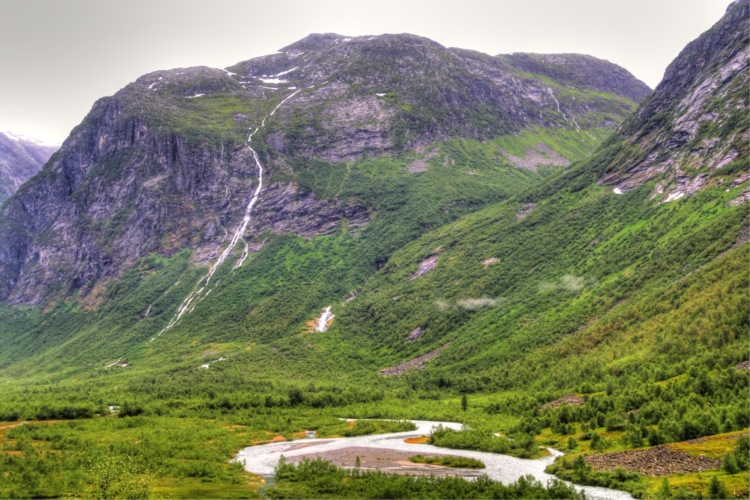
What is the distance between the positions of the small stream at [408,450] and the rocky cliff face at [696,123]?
3565 inches

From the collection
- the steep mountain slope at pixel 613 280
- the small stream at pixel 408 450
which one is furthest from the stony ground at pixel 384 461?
the steep mountain slope at pixel 613 280

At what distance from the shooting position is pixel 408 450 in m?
61.0

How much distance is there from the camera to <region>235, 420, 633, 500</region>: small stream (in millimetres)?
46594

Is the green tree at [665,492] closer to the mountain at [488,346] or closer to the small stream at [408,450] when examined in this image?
the mountain at [488,346]

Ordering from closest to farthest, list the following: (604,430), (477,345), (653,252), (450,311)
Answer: (604,430), (653,252), (477,345), (450,311)

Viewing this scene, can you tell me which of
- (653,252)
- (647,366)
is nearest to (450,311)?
(653,252)

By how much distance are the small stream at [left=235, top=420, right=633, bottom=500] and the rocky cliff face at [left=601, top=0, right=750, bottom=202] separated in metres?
90.6

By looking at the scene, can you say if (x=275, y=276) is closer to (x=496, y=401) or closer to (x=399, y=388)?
(x=399, y=388)

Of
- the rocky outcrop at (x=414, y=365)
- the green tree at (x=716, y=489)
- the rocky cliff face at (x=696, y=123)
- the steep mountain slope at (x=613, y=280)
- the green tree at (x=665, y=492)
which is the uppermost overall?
the rocky cliff face at (x=696, y=123)

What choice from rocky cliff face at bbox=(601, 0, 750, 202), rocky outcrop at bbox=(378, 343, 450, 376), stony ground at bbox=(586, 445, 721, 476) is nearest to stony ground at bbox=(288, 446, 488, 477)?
stony ground at bbox=(586, 445, 721, 476)

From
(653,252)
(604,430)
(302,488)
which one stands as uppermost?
(653,252)

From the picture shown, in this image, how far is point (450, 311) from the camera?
140 m

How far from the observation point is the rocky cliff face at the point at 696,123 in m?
123

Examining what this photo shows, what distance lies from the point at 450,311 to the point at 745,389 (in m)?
90.8
